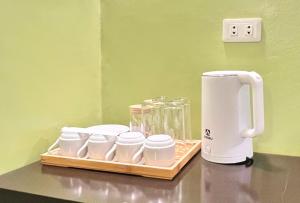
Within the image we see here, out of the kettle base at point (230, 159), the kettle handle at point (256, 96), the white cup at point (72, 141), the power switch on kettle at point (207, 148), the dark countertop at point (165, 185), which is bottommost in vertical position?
the dark countertop at point (165, 185)

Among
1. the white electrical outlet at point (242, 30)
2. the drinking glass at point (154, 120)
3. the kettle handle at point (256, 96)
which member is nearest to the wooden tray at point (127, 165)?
the drinking glass at point (154, 120)

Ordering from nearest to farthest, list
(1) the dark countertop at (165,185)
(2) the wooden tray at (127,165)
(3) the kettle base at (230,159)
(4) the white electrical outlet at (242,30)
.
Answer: (1) the dark countertop at (165,185) → (2) the wooden tray at (127,165) → (3) the kettle base at (230,159) → (4) the white electrical outlet at (242,30)

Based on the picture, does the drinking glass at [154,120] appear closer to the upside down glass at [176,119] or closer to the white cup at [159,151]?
the upside down glass at [176,119]

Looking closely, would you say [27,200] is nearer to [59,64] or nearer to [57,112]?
[57,112]

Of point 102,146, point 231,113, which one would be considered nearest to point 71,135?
point 102,146

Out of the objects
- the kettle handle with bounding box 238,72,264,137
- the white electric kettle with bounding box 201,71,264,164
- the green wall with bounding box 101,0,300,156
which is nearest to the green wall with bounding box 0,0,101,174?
the green wall with bounding box 101,0,300,156

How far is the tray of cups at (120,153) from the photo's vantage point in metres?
0.93

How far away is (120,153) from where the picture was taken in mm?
977

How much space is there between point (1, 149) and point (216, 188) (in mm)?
620

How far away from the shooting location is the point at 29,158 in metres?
1.08

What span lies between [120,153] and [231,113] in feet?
1.18

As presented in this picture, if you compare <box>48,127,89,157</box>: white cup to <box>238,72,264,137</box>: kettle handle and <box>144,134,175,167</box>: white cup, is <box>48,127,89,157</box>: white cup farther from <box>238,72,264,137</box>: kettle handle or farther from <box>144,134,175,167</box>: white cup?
<box>238,72,264,137</box>: kettle handle

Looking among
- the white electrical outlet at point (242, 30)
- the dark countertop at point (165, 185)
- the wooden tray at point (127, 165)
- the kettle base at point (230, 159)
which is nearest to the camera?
the dark countertop at point (165, 185)

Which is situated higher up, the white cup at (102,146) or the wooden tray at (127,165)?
the white cup at (102,146)
